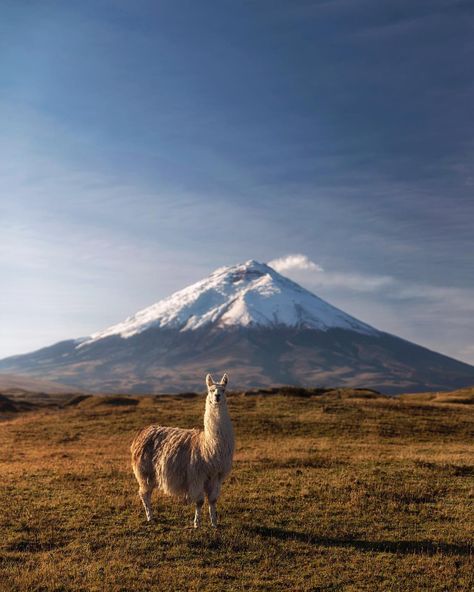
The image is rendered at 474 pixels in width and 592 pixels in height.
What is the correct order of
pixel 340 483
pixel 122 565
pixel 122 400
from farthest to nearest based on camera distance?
pixel 122 400 → pixel 340 483 → pixel 122 565

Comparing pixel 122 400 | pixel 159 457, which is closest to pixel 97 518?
pixel 159 457

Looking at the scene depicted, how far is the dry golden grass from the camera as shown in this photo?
35.8 ft

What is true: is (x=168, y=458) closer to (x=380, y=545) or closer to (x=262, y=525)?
(x=262, y=525)

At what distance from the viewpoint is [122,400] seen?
63.9 metres

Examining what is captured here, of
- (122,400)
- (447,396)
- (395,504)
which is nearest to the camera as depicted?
(395,504)

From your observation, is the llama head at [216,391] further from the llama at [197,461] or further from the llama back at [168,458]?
the llama back at [168,458]

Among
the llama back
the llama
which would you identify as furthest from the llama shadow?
the llama back

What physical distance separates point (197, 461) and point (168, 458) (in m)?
0.85

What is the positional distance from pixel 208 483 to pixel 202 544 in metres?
1.58

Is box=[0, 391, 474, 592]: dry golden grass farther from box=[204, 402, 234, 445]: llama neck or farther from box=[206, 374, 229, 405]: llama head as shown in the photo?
box=[206, 374, 229, 405]: llama head

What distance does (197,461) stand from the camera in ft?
45.9

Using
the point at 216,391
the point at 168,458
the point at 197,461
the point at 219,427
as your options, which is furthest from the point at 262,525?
the point at 216,391

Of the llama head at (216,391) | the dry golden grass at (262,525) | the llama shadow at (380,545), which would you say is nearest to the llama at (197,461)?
the llama head at (216,391)

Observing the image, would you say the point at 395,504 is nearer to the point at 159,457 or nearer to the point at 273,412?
the point at 159,457
